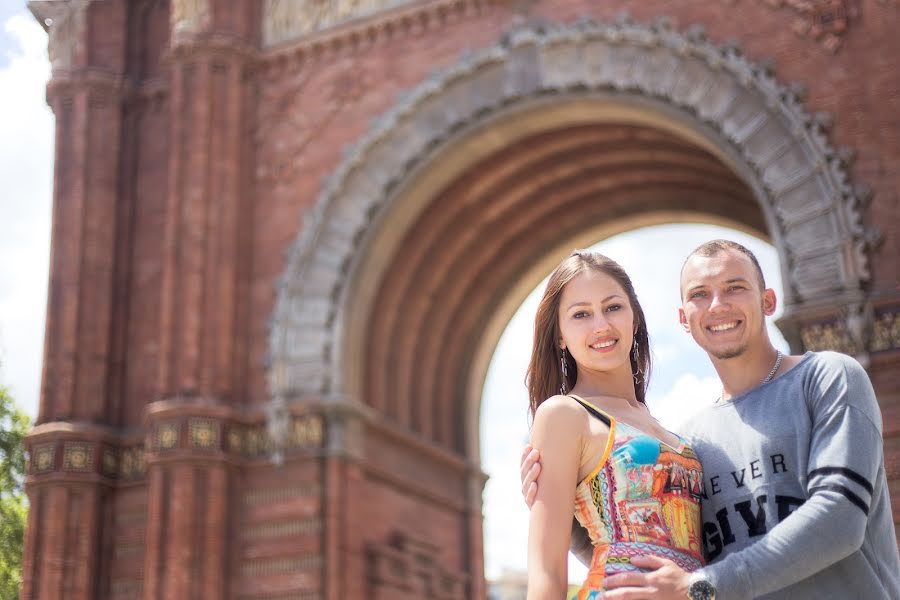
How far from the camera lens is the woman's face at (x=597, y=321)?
285 cm

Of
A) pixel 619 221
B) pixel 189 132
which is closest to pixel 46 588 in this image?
pixel 189 132

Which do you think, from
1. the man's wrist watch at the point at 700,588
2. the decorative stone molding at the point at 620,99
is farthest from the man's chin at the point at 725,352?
the decorative stone molding at the point at 620,99

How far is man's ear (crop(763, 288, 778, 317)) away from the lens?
2.88 m

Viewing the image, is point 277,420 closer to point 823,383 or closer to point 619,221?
point 619,221

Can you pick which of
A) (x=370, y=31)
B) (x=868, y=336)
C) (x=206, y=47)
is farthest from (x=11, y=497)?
(x=868, y=336)

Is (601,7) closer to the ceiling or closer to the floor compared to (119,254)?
closer to the ceiling

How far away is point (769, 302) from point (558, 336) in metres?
0.57

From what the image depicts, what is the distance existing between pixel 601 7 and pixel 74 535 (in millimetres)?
9621

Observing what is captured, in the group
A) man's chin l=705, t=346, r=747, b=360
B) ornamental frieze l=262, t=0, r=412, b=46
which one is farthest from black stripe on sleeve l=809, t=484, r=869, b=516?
ornamental frieze l=262, t=0, r=412, b=46

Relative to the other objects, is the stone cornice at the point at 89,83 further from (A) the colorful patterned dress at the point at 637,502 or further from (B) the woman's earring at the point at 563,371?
(A) the colorful patterned dress at the point at 637,502

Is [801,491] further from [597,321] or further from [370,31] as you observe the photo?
[370,31]

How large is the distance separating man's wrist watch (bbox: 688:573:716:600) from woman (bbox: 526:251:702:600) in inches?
7.3

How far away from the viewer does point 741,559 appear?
2.39m

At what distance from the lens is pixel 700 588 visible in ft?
7.75
